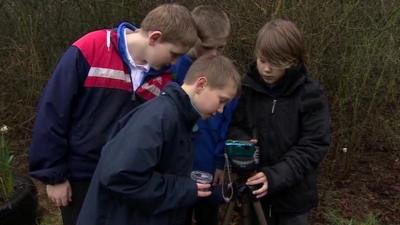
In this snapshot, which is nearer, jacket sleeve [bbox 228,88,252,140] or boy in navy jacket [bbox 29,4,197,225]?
boy in navy jacket [bbox 29,4,197,225]

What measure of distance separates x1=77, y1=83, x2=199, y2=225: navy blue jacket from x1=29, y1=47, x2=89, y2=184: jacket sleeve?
0.29 m

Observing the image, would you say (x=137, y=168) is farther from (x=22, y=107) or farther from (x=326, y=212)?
(x=22, y=107)

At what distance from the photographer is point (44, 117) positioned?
7.64 ft

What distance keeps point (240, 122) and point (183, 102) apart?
0.66 meters

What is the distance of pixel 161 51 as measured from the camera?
7.56 ft

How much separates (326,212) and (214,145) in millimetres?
1678

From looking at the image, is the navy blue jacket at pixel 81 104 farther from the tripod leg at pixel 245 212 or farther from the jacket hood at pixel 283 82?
the tripod leg at pixel 245 212

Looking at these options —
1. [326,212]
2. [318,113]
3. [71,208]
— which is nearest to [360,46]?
[326,212]

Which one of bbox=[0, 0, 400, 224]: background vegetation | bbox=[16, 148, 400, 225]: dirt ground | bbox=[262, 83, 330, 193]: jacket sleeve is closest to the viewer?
bbox=[262, 83, 330, 193]: jacket sleeve

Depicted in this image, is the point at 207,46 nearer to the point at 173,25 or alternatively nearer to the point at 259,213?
the point at 173,25

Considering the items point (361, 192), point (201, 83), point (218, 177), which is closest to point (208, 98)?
point (201, 83)

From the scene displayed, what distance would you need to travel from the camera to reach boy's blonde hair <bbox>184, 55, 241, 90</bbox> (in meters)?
2.16

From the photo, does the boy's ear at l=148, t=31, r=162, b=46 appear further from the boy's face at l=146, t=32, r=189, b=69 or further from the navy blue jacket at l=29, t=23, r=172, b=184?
the navy blue jacket at l=29, t=23, r=172, b=184

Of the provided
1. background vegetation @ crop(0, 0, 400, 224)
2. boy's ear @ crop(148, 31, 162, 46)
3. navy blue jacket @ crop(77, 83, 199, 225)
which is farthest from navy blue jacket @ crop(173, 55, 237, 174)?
background vegetation @ crop(0, 0, 400, 224)
